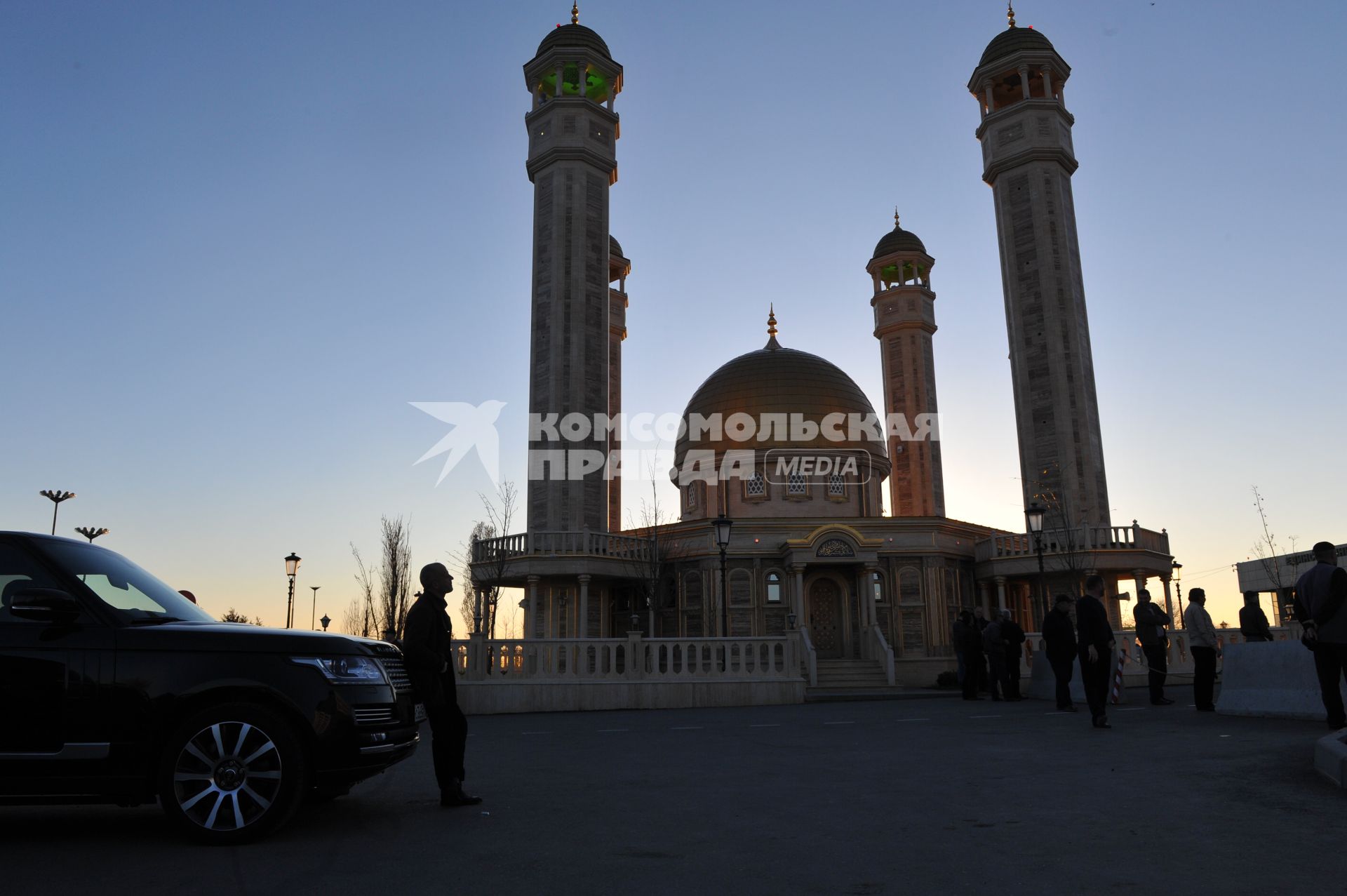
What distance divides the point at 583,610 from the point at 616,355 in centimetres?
2278

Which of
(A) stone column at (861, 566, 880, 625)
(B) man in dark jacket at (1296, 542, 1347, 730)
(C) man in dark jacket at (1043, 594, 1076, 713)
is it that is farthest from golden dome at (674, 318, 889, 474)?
(B) man in dark jacket at (1296, 542, 1347, 730)

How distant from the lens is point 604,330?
38594 mm

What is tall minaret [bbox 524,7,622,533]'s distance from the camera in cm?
3647

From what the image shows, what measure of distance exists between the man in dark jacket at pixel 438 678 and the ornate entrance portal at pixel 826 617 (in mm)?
26620

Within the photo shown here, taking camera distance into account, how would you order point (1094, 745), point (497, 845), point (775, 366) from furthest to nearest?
point (775, 366)
point (1094, 745)
point (497, 845)

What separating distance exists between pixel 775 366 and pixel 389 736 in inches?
1458

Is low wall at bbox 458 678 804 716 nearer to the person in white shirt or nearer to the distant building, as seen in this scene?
the person in white shirt

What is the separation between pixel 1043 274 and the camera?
3891 centimetres

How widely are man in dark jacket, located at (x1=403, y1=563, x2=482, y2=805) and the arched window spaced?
26.1m

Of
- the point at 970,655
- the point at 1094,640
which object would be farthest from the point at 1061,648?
the point at 970,655

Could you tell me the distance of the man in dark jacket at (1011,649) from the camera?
18047 millimetres

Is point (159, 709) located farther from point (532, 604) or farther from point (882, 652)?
point (532, 604)

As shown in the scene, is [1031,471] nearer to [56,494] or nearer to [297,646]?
[297,646]

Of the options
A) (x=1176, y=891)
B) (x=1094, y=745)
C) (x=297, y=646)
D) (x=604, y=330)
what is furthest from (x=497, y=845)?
(x=604, y=330)
